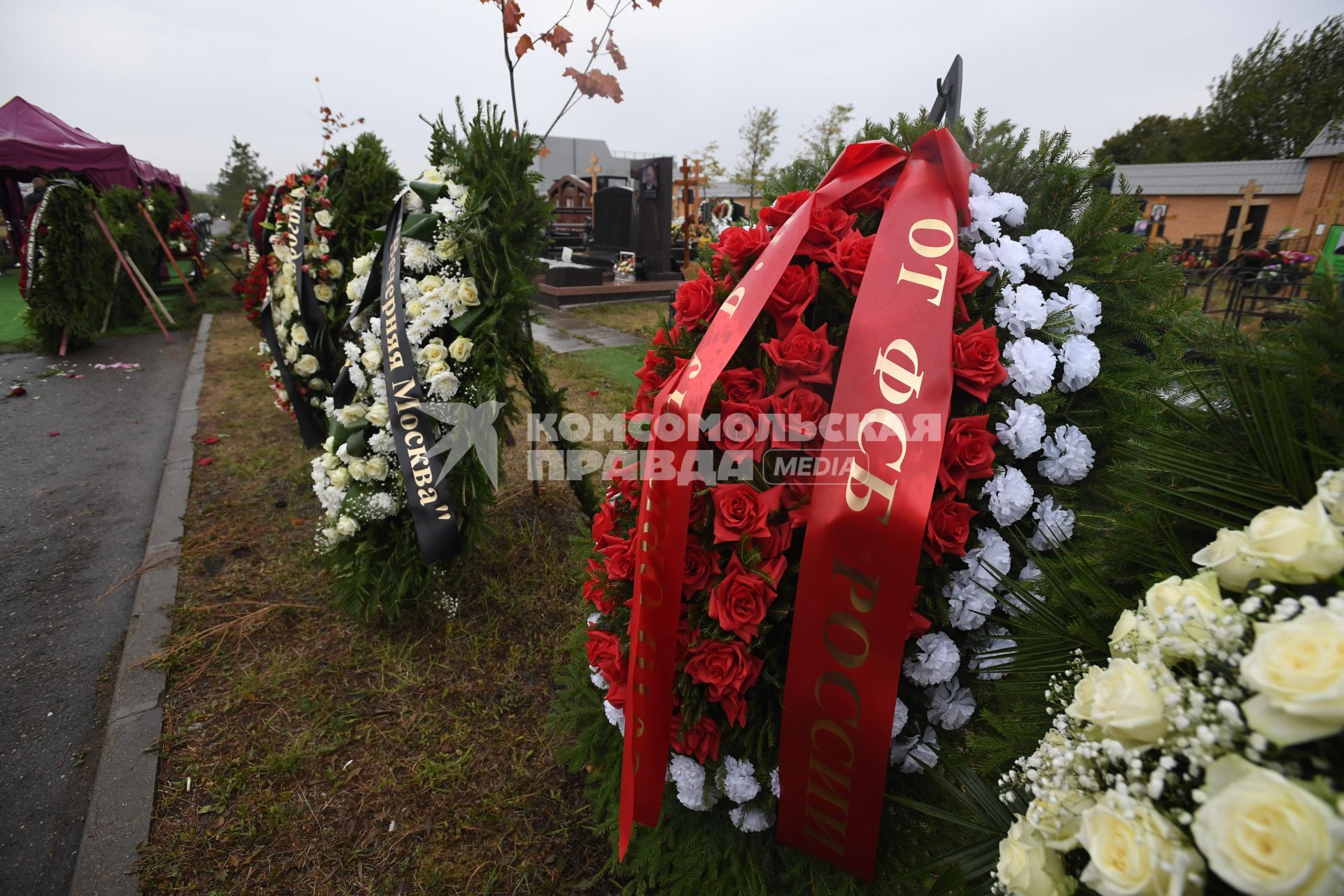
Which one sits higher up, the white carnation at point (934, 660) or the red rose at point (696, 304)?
the red rose at point (696, 304)

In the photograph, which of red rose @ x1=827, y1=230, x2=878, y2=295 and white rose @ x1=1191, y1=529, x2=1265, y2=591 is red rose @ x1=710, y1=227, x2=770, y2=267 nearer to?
red rose @ x1=827, y1=230, x2=878, y2=295

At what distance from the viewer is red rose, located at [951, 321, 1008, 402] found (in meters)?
1.35

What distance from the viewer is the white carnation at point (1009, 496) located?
1350 millimetres

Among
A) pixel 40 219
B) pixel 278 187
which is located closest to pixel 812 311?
pixel 278 187

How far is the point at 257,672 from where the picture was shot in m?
2.83

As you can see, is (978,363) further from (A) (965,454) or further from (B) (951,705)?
(B) (951,705)

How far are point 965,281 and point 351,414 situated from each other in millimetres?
2839

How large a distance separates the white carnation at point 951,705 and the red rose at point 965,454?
0.48 meters

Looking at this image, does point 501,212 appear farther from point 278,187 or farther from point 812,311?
point 278,187

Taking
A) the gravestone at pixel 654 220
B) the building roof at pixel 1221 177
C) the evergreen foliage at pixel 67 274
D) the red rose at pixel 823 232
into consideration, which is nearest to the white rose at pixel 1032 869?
the red rose at pixel 823 232

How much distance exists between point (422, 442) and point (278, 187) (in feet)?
12.7

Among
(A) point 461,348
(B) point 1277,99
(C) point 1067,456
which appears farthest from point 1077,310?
(B) point 1277,99

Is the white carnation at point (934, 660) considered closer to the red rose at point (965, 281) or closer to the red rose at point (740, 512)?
the red rose at point (740, 512)

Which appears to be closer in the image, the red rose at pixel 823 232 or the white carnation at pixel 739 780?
the white carnation at pixel 739 780
